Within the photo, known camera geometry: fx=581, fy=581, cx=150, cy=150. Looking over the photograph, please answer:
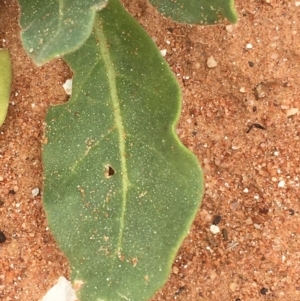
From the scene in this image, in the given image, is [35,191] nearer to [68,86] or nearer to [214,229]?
[68,86]

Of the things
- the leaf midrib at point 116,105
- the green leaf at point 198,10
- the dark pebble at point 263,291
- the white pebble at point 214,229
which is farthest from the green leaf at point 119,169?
the dark pebble at point 263,291

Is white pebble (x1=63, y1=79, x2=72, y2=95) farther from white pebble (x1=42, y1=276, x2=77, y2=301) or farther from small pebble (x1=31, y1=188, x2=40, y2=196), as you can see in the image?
white pebble (x1=42, y1=276, x2=77, y2=301)

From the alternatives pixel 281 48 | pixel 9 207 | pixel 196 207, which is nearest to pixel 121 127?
pixel 196 207

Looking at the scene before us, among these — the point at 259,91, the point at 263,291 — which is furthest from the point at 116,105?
the point at 263,291

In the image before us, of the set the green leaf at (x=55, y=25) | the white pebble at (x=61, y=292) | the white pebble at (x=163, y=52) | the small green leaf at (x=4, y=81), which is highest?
the green leaf at (x=55, y=25)

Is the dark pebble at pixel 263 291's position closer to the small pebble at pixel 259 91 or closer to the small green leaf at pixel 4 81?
the small pebble at pixel 259 91

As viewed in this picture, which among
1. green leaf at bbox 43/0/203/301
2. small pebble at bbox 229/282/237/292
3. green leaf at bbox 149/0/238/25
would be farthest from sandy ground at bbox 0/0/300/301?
green leaf at bbox 149/0/238/25

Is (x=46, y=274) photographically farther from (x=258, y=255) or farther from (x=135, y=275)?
(x=258, y=255)
